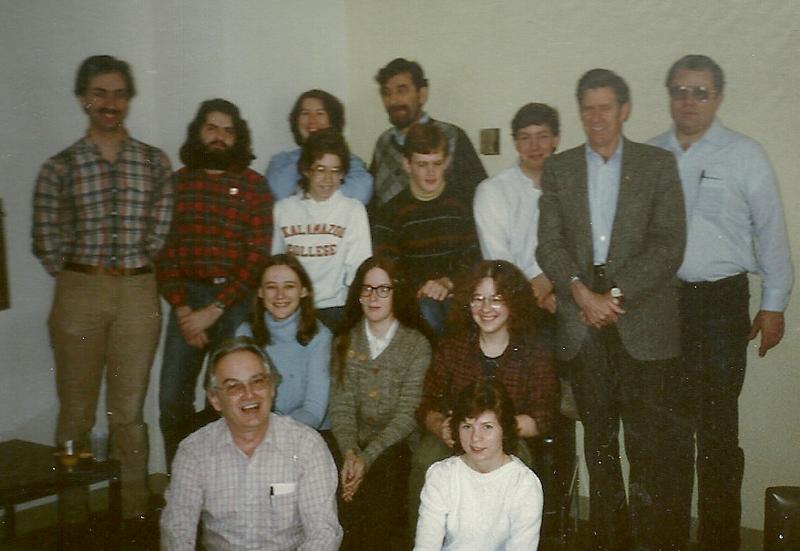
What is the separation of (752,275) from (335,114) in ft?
4.88

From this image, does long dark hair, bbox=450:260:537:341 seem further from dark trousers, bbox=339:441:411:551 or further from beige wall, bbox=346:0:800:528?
dark trousers, bbox=339:441:411:551

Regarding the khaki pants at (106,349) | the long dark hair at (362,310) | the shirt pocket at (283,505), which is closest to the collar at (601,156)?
the long dark hair at (362,310)

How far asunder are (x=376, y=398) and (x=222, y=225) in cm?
84

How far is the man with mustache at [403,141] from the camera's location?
278 cm

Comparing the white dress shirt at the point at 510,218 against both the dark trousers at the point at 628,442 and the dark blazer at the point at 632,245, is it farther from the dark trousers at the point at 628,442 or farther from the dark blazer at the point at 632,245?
the dark trousers at the point at 628,442

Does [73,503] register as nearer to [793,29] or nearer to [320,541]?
[320,541]

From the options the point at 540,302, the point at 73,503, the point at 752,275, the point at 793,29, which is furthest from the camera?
the point at 73,503

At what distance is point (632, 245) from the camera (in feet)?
8.25

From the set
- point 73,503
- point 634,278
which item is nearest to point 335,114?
point 634,278

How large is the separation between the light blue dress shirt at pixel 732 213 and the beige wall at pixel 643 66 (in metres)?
0.04

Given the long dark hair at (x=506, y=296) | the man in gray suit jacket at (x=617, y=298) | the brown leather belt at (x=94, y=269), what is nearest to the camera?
the man in gray suit jacket at (x=617, y=298)

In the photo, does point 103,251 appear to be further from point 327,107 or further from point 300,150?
point 327,107

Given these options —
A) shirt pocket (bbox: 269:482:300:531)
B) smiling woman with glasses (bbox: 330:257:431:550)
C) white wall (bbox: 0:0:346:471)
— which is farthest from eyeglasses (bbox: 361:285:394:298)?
shirt pocket (bbox: 269:482:300:531)

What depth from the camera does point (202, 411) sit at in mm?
3053
